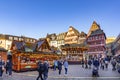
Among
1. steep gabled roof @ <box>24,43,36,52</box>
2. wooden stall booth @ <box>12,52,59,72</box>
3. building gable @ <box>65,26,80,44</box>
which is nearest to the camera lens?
wooden stall booth @ <box>12,52,59,72</box>

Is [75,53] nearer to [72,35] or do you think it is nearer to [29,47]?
[29,47]

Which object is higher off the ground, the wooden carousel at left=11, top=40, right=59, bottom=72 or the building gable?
the building gable

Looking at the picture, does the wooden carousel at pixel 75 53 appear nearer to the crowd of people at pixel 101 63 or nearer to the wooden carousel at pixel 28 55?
the crowd of people at pixel 101 63

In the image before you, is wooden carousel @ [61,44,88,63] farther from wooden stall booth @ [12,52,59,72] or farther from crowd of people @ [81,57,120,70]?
wooden stall booth @ [12,52,59,72]

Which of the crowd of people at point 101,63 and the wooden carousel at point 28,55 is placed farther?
the wooden carousel at point 28,55

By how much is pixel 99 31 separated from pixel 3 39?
120 ft

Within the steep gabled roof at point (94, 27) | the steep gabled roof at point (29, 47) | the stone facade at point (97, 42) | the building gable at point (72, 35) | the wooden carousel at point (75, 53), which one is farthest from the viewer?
the building gable at point (72, 35)

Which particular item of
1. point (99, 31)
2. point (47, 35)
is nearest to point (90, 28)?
point (99, 31)

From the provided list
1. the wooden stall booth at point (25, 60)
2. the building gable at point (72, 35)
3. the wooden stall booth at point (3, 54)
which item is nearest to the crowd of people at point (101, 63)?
the wooden stall booth at point (25, 60)

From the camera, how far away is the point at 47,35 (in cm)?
11138

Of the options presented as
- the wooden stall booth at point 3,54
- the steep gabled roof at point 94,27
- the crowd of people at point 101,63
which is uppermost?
the steep gabled roof at point 94,27

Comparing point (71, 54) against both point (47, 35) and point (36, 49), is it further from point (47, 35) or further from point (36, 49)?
point (47, 35)

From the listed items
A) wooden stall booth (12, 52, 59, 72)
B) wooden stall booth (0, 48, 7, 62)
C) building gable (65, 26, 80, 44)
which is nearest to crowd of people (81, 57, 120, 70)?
wooden stall booth (12, 52, 59, 72)

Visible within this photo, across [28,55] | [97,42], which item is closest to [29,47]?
[28,55]
